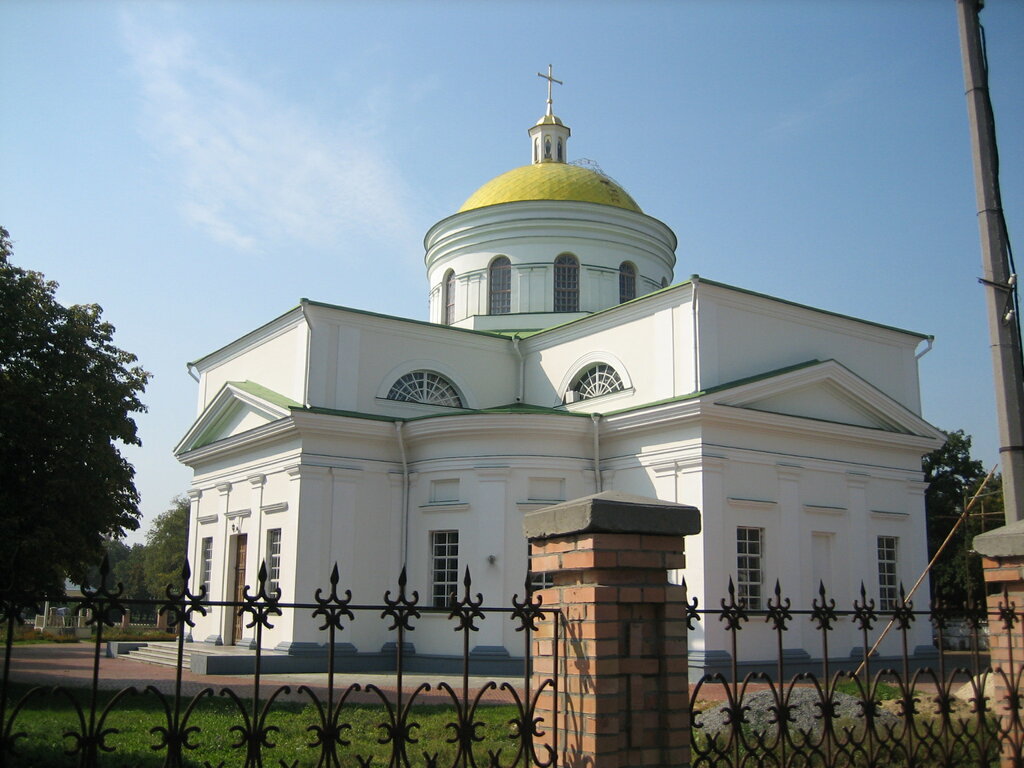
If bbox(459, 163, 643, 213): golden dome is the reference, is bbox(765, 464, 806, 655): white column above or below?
below

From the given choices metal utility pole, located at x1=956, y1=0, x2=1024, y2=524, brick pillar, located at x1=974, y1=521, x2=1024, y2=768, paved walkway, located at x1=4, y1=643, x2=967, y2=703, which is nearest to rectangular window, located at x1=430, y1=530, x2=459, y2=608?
paved walkway, located at x1=4, y1=643, x2=967, y2=703

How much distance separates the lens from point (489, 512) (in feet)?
60.8

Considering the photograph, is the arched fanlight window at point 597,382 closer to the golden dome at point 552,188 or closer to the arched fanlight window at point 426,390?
the arched fanlight window at point 426,390

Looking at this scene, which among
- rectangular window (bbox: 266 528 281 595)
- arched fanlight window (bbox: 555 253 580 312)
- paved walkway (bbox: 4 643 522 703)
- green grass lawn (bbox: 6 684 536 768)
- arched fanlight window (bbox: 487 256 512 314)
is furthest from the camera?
arched fanlight window (bbox: 487 256 512 314)

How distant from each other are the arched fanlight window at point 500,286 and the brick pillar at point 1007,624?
1954cm

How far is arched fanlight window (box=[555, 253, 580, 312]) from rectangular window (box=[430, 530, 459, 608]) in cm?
799

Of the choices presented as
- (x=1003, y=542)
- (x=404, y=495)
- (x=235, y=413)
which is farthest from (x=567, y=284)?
(x=1003, y=542)

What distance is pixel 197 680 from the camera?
16.6 metres

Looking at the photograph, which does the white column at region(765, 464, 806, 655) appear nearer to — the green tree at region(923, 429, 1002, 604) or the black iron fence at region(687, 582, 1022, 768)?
the black iron fence at region(687, 582, 1022, 768)

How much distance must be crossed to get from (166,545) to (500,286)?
3696 centimetres

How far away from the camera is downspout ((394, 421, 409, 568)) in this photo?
1981 cm

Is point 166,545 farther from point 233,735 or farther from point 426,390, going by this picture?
point 233,735

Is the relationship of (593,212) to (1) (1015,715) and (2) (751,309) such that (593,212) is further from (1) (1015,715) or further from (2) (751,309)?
(1) (1015,715)

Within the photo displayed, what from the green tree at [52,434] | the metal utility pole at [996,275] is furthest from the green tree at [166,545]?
the metal utility pole at [996,275]
